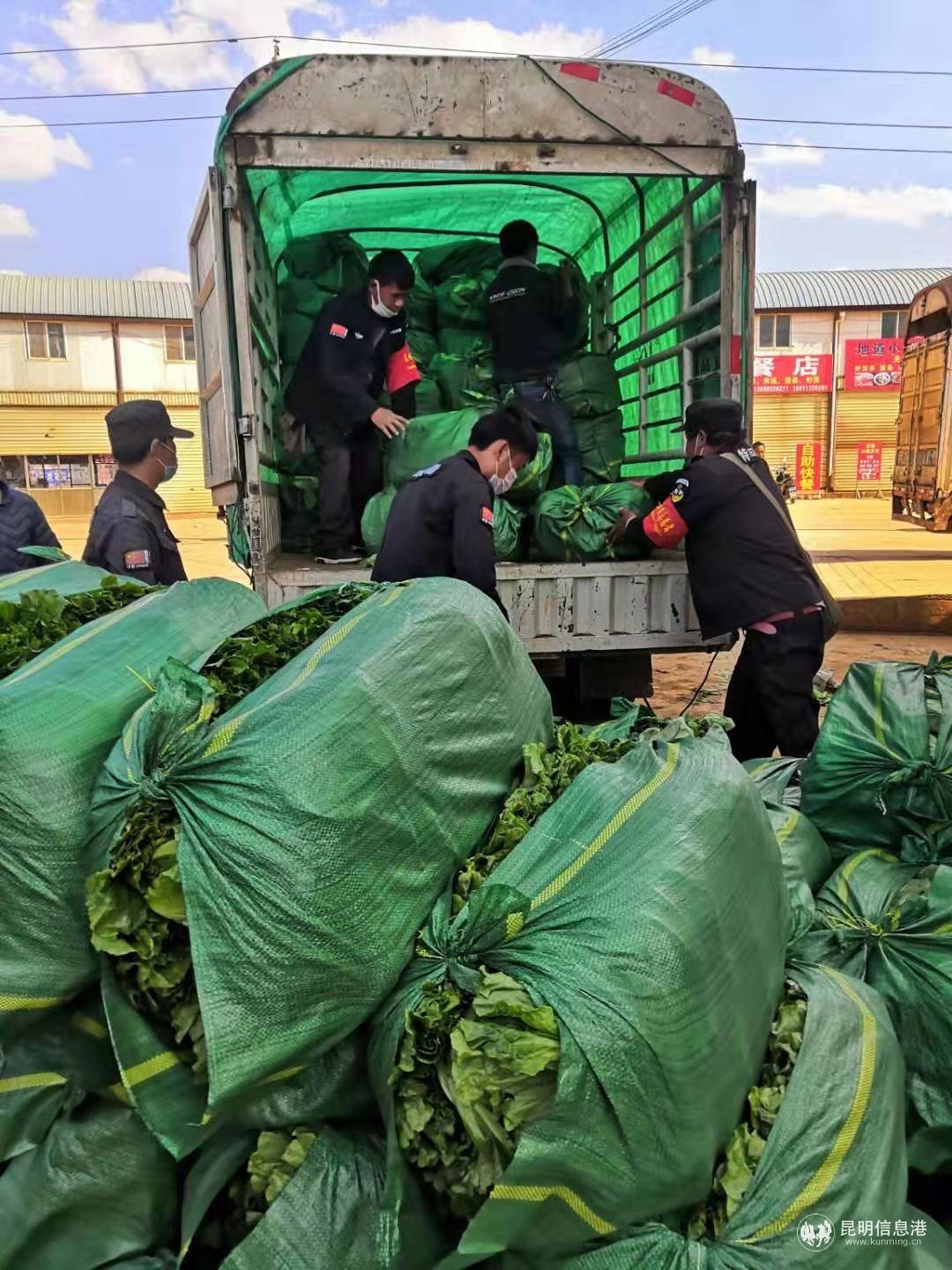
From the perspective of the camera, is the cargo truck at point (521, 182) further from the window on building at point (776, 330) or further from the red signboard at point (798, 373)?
the window on building at point (776, 330)

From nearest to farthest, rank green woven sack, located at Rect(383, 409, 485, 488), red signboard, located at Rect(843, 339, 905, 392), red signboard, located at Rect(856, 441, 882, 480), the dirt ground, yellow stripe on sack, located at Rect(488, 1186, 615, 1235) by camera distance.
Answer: yellow stripe on sack, located at Rect(488, 1186, 615, 1235)
green woven sack, located at Rect(383, 409, 485, 488)
the dirt ground
red signboard, located at Rect(843, 339, 905, 392)
red signboard, located at Rect(856, 441, 882, 480)

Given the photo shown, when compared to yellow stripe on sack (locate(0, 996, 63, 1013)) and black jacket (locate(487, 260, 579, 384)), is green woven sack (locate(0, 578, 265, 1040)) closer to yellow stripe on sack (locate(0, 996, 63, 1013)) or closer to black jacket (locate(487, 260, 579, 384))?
yellow stripe on sack (locate(0, 996, 63, 1013))

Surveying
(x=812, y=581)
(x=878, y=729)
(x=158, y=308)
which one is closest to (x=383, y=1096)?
(x=878, y=729)

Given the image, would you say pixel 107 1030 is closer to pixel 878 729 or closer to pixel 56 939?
pixel 56 939

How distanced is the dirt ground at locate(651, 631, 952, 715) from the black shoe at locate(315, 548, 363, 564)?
235 cm

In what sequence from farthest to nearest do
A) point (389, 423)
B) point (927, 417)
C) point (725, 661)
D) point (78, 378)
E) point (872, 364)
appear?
point (872, 364)
point (78, 378)
point (927, 417)
point (725, 661)
point (389, 423)

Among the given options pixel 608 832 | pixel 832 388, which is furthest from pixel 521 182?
pixel 832 388

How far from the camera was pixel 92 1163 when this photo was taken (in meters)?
1.58

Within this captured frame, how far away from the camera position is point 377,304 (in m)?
4.87

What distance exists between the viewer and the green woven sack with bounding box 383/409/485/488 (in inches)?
183

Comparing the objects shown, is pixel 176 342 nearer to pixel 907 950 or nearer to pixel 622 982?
pixel 907 950

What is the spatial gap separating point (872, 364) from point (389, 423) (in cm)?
2497

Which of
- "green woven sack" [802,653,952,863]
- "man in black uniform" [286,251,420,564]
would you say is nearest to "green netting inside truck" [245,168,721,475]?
"man in black uniform" [286,251,420,564]

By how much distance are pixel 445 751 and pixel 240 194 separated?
3.05 metres
